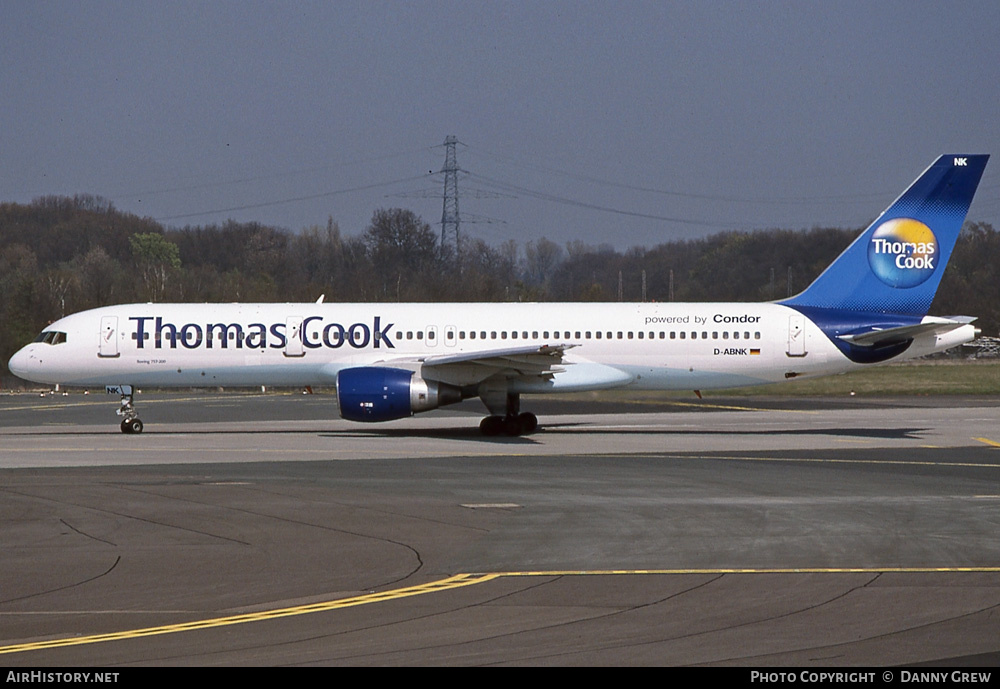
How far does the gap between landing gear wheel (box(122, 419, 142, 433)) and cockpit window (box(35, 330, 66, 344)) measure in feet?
10.3

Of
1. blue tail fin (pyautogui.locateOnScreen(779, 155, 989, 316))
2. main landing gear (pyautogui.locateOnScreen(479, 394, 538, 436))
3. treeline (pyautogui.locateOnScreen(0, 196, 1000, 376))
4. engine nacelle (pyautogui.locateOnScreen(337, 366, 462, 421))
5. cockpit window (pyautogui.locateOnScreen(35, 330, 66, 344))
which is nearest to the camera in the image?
engine nacelle (pyautogui.locateOnScreen(337, 366, 462, 421))

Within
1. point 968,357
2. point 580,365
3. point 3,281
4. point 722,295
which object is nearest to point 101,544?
point 580,365

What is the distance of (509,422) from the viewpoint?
106ft

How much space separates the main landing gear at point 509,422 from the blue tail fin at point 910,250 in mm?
9403

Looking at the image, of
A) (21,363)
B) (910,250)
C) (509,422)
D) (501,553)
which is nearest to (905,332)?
(910,250)

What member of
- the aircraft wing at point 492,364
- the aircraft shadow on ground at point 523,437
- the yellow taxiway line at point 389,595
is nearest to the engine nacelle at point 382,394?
the aircraft wing at point 492,364

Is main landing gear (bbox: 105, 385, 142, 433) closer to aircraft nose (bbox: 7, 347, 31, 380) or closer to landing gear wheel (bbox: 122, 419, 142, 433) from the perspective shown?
landing gear wheel (bbox: 122, 419, 142, 433)

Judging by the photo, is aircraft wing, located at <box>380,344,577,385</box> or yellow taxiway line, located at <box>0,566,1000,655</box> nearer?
yellow taxiway line, located at <box>0,566,1000,655</box>

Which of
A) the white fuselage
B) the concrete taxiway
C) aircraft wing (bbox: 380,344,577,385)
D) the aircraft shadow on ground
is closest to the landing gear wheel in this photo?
the aircraft shadow on ground

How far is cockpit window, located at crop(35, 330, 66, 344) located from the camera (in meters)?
33.4

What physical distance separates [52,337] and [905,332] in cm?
2488

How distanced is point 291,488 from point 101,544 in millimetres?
5888

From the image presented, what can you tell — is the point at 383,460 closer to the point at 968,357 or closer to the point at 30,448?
A: the point at 30,448
